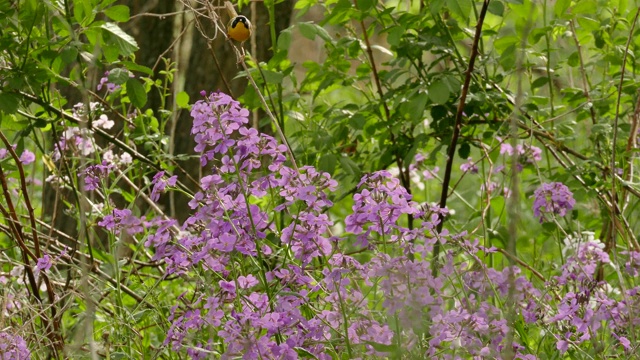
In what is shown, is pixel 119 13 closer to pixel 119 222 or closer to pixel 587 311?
pixel 119 222

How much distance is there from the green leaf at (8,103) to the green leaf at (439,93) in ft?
3.21

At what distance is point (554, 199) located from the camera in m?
2.16

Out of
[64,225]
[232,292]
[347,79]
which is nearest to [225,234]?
[232,292]

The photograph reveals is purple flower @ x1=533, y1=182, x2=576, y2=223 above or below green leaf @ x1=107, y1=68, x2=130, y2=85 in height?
below

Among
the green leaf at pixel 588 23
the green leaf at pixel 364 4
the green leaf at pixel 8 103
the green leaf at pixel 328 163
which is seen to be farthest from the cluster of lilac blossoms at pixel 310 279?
the green leaf at pixel 588 23

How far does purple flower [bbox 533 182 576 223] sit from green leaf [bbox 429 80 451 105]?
34 centimetres

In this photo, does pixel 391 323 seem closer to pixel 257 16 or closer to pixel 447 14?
pixel 447 14

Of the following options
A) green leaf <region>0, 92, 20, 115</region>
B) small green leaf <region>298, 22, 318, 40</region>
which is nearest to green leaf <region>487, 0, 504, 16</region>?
small green leaf <region>298, 22, 318, 40</region>

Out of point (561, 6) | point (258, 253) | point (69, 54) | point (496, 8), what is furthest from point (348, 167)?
point (258, 253)

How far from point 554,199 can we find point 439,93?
401 millimetres

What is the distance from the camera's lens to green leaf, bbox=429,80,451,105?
92.7 inches

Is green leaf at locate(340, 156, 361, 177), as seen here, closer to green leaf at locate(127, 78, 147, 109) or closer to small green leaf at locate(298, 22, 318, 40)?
small green leaf at locate(298, 22, 318, 40)

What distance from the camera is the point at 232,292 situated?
6.04 feet

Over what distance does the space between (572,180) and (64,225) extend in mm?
1929
